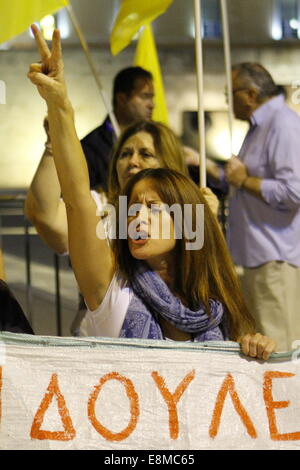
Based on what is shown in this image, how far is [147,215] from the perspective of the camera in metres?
2.85

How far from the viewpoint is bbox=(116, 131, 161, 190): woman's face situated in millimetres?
3504

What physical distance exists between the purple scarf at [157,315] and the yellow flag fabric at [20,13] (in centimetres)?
119

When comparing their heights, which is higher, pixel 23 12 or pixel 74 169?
pixel 23 12

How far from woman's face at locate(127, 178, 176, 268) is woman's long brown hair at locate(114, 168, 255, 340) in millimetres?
21

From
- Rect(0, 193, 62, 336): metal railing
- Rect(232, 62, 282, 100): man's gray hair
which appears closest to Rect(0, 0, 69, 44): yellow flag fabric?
Rect(232, 62, 282, 100): man's gray hair

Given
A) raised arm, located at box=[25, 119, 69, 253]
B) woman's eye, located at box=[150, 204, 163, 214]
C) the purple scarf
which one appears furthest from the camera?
raised arm, located at box=[25, 119, 69, 253]

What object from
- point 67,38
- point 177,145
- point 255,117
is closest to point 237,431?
point 177,145

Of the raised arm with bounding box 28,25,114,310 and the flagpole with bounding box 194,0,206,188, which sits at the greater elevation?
the flagpole with bounding box 194,0,206,188

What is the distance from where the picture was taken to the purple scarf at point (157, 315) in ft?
8.97

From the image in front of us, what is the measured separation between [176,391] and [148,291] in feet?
0.93

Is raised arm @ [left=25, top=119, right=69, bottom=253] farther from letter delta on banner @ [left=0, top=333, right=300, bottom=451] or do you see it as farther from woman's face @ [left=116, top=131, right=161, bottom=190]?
letter delta on banner @ [left=0, top=333, right=300, bottom=451]

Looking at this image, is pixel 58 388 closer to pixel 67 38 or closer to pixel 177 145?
pixel 177 145

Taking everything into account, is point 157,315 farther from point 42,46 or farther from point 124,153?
point 124,153

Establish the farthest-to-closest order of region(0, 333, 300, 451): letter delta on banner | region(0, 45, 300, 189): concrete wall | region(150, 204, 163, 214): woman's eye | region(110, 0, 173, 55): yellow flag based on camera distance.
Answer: region(0, 45, 300, 189): concrete wall, region(110, 0, 173, 55): yellow flag, region(150, 204, 163, 214): woman's eye, region(0, 333, 300, 451): letter delta on banner
